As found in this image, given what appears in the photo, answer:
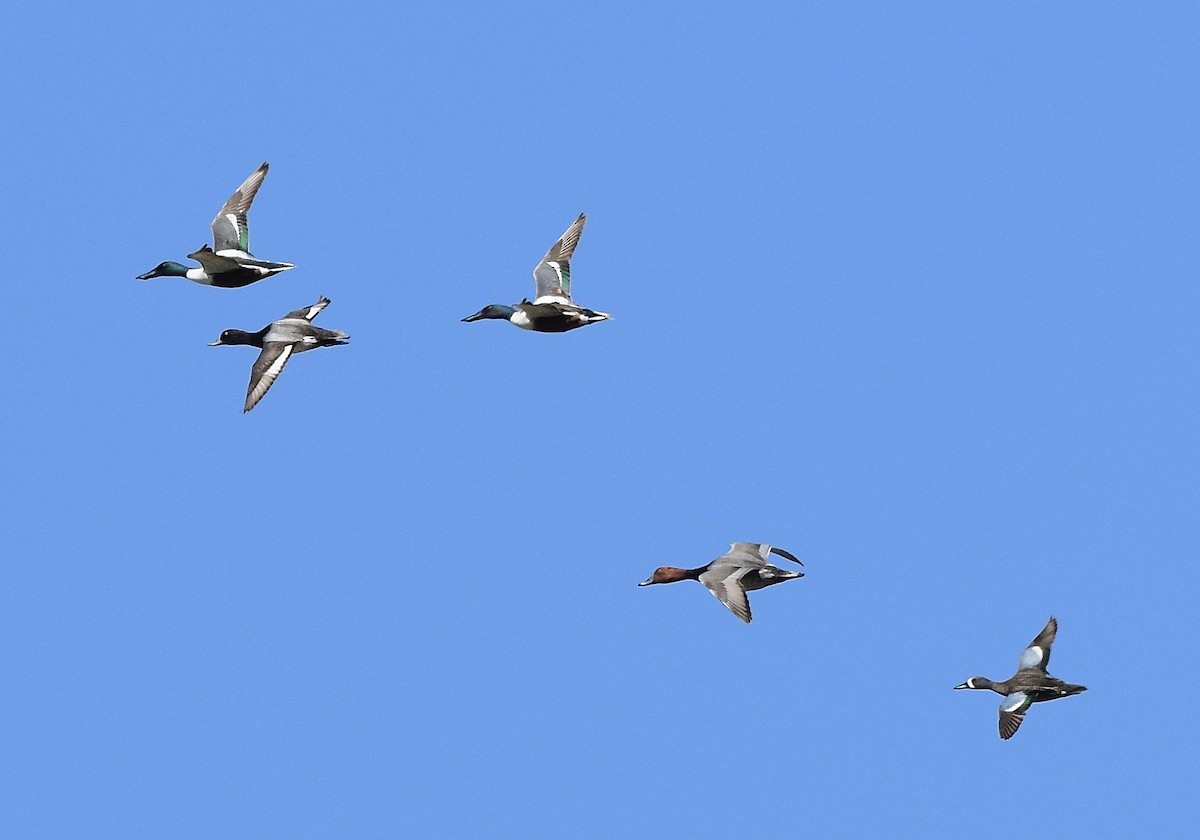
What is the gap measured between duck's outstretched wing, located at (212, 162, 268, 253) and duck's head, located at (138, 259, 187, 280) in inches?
47.0

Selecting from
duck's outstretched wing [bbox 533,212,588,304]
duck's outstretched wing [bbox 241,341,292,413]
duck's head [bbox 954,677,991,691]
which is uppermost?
duck's outstretched wing [bbox 533,212,588,304]

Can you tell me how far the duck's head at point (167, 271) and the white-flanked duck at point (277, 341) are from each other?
5.13 feet

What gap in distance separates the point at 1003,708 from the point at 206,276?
38.7 ft

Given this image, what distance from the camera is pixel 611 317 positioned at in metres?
21.2

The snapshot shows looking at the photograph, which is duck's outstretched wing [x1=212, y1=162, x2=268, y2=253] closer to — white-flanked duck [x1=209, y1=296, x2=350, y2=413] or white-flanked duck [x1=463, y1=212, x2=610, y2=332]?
white-flanked duck [x1=209, y1=296, x2=350, y2=413]

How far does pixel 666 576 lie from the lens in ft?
70.4

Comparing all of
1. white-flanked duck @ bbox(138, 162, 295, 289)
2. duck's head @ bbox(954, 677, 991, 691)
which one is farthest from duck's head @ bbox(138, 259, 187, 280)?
duck's head @ bbox(954, 677, 991, 691)

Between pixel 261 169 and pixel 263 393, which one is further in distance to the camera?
pixel 261 169

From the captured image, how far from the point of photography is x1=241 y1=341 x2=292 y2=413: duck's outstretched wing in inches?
791

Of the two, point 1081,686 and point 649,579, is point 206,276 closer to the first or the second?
point 649,579

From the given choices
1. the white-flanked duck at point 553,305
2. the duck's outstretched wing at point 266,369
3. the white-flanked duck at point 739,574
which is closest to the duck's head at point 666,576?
the white-flanked duck at point 739,574

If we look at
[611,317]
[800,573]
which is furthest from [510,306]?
[800,573]

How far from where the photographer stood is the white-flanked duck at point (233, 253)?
21562 mm

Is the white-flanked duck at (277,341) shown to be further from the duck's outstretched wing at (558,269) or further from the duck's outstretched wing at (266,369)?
the duck's outstretched wing at (558,269)
